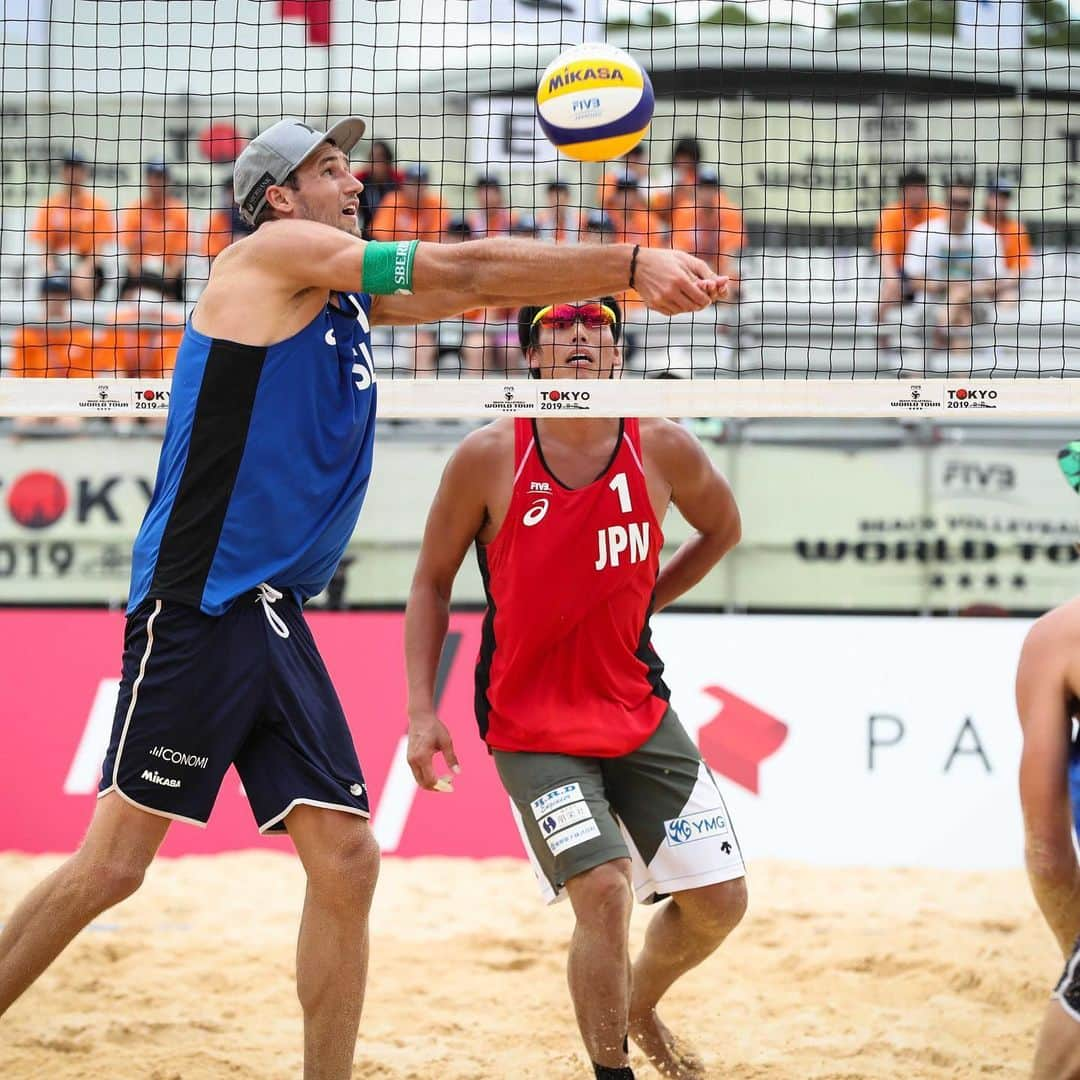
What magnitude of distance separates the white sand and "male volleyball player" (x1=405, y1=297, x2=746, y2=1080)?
2.08 ft

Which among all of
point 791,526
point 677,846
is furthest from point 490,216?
point 677,846

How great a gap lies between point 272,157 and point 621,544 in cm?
150

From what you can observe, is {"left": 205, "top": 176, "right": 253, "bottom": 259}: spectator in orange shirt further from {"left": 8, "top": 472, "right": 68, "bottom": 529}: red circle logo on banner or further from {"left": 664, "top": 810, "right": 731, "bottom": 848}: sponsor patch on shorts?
{"left": 664, "top": 810, "right": 731, "bottom": 848}: sponsor patch on shorts

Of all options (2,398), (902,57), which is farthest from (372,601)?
(902,57)

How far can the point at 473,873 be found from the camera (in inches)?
285

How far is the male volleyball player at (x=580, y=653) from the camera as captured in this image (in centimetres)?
435

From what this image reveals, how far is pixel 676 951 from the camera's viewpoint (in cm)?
451

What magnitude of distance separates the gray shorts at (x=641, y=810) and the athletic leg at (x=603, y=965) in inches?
4.3

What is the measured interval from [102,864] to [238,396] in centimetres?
119

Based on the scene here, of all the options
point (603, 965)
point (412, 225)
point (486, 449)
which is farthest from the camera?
point (412, 225)

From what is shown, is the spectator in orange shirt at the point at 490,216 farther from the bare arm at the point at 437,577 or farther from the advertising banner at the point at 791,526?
the bare arm at the point at 437,577

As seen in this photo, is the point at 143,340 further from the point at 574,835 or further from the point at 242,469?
the point at 574,835

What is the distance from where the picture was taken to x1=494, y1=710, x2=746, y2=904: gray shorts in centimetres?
422

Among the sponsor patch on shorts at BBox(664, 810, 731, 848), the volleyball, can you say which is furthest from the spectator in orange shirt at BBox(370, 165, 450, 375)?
the sponsor patch on shorts at BBox(664, 810, 731, 848)
